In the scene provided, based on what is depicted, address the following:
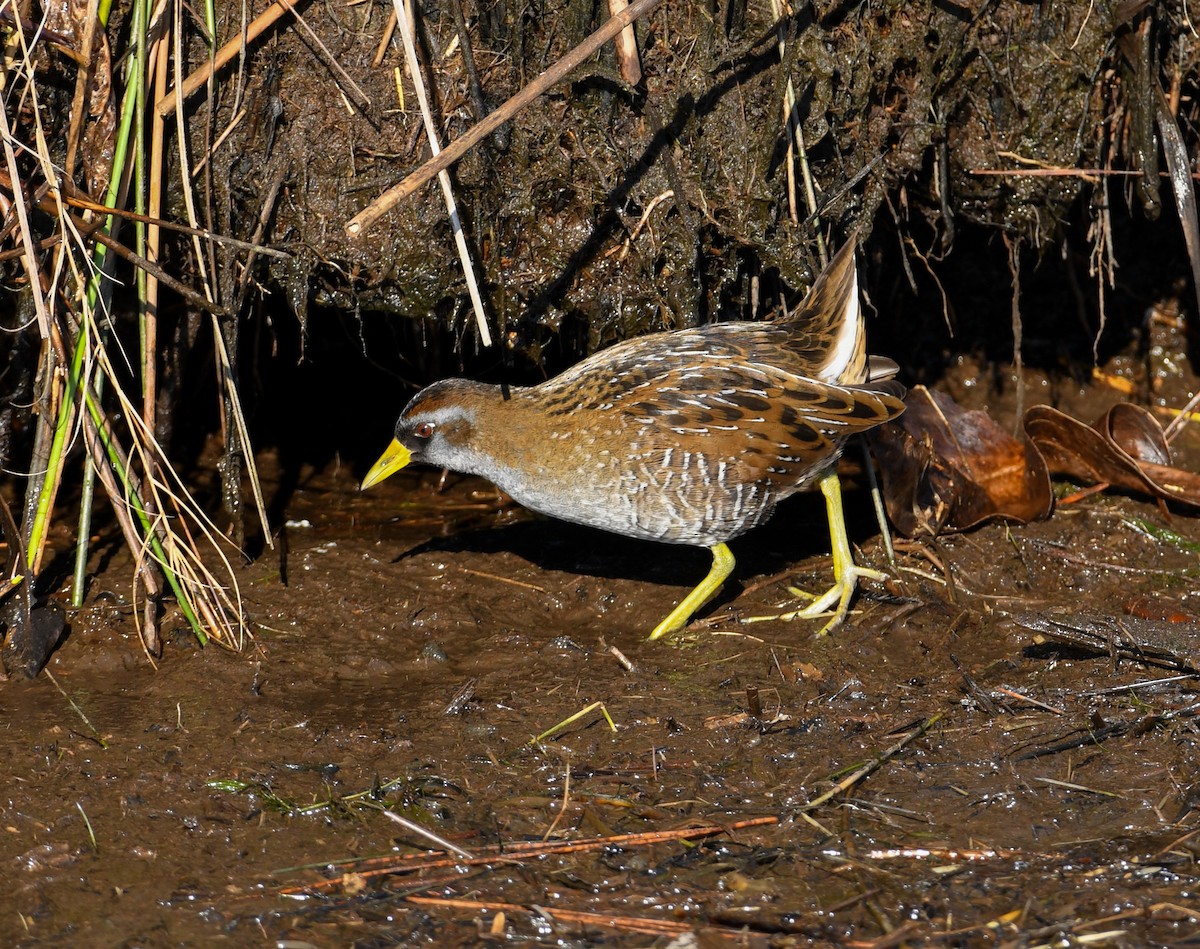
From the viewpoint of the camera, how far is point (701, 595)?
15.7ft

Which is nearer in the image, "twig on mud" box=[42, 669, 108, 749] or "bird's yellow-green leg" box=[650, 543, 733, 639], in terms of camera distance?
"twig on mud" box=[42, 669, 108, 749]

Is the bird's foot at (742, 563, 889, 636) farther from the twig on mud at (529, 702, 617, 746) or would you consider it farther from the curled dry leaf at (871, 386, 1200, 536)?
the twig on mud at (529, 702, 617, 746)

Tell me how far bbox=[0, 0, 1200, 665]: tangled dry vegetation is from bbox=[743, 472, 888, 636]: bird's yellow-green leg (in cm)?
83

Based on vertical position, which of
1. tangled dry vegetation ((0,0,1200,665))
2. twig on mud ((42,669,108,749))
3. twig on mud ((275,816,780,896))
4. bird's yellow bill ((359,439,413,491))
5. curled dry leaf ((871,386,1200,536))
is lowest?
twig on mud ((275,816,780,896))

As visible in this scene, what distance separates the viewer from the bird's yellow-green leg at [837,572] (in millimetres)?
4785

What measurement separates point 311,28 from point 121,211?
0.94m

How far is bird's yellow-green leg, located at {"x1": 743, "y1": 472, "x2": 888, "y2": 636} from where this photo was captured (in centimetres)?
479

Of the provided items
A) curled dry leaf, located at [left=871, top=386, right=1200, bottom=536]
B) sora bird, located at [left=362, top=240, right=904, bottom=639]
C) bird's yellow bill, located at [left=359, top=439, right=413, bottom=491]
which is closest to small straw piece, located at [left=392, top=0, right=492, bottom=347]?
sora bird, located at [left=362, top=240, right=904, bottom=639]

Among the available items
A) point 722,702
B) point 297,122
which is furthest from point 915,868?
point 297,122

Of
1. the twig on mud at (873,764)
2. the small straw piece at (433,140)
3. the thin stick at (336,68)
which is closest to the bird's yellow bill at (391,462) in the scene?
the small straw piece at (433,140)

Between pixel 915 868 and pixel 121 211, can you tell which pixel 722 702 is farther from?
pixel 121 211

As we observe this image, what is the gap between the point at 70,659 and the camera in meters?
4.43

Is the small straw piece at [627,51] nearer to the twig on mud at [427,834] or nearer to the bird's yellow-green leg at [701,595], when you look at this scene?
the bird's yellow-green leg at [701,595]

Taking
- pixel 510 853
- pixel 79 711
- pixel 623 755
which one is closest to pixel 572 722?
pixel 623 755
